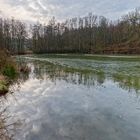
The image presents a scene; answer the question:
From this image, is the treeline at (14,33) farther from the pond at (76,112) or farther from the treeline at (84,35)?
the pond at (76,112)

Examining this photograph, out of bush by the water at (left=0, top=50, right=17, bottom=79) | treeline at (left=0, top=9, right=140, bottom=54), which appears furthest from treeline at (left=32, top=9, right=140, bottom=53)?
bush by the water at (left=0, top=50, right=17, bottom=79)

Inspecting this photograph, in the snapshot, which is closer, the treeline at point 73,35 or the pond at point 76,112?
the pond at point 76,112

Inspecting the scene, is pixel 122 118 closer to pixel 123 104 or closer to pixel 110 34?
pixel 123 104

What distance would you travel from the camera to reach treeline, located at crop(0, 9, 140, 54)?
9531 cm

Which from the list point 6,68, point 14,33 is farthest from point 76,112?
point 14,33

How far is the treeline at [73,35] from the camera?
95.3 meters

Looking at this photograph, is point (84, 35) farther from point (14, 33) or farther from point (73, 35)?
point (14, 33)

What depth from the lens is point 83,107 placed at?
11.5 metres

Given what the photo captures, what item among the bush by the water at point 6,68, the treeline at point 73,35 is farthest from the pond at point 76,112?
the treeline at point 73,35

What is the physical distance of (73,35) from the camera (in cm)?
10900

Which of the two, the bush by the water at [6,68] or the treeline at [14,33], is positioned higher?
the treeline at [14,33]

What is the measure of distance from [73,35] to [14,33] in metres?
25.5

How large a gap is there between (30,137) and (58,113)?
2.94 meters

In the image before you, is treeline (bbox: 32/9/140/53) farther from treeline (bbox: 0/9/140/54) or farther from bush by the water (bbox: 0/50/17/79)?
bush by the water (bbox: 0/50/17/79)
